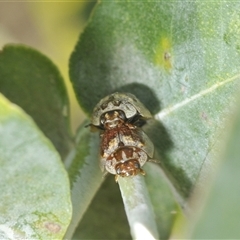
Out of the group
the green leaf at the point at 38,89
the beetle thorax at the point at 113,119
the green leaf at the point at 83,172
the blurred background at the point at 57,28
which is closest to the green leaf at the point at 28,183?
the green leaf at the point at 83,172

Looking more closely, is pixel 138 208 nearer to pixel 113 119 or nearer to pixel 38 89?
pixel 113 119

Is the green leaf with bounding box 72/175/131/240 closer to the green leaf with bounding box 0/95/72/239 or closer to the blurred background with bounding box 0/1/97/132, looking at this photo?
the green leaf with bounding box 0/95/72/239

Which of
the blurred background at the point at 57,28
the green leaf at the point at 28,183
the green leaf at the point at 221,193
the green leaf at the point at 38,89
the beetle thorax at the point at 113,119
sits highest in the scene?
the blurred background at the point at 57,28

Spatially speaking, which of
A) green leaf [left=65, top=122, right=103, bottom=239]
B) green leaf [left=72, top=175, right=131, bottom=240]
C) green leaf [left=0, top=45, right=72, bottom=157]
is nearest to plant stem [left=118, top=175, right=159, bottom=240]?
green leaf [left=65, top=122, right=103, bottom=239]

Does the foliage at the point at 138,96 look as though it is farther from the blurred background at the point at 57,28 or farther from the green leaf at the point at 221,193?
the blurred background at the point at 57,28

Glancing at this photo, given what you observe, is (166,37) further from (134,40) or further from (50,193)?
(50,193)

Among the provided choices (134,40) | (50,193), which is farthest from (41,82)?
(50,193)
